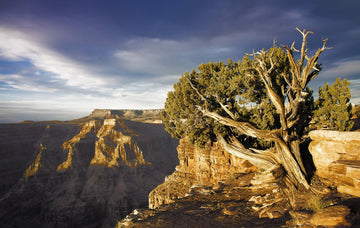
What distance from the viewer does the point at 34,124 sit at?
8650 cm

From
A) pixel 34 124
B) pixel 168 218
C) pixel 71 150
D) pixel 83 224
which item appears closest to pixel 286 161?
pixel 168 218

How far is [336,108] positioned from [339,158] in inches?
179

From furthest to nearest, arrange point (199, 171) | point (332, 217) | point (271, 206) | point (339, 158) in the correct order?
point (199, 171)
point (339, 158)
point (271, 206)
point (332, 217)

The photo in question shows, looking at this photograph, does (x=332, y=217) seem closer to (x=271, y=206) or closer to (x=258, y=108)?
(x=271, y=206)

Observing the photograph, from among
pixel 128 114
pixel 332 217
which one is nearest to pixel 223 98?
pixel 332 217

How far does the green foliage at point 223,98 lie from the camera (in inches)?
623

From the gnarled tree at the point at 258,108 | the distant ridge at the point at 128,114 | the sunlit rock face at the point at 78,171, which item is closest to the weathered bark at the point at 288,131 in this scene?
the gnarled tree at the point at 258,108

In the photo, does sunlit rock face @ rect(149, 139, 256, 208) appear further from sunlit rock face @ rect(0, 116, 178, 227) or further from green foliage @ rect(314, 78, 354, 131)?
sunlit rock face @ rect(0, 116, 178, 227)

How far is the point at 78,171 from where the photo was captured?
224ft

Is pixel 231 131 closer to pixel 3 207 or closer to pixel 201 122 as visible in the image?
pixel 201 122

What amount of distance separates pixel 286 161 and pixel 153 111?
627 ft

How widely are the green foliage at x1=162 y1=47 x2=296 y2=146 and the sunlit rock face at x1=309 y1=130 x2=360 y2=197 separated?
454cm

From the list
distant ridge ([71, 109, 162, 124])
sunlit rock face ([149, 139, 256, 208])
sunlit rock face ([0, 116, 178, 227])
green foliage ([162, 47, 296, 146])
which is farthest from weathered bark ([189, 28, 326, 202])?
distant ridge ([71, 109, 162, 124])

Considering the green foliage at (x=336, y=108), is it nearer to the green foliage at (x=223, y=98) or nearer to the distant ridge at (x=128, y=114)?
the green foliage at (x=223, y=98)
